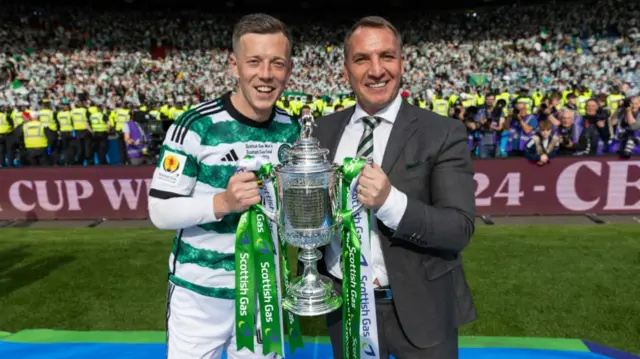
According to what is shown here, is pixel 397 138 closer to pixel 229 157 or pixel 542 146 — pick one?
pixel 229 157

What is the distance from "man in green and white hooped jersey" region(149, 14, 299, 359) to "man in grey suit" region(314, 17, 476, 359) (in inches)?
14.0

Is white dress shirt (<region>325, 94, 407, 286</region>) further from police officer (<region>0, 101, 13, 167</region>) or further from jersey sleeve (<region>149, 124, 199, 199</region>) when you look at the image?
police officer (<region>0, 101, 13, 167</region>)

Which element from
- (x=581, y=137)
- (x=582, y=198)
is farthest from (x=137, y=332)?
(x=581, y=137)

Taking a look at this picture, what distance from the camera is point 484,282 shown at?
5.09m

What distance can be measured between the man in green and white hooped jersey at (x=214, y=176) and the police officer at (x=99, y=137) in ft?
37.5

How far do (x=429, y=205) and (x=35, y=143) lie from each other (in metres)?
12.2

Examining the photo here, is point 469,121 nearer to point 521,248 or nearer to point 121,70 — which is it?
point 521,248

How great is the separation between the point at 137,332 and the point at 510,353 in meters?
3.04

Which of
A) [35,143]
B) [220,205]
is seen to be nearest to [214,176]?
Result: [220,205]

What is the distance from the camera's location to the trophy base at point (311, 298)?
1799mm

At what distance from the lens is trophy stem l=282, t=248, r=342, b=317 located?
180 centimetres

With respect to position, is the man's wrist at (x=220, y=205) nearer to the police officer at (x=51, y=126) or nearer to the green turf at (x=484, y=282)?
the green turf at (x=484, y=282)

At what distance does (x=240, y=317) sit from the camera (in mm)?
2059

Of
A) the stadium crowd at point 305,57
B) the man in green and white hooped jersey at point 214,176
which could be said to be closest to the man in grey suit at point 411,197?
the man in green and white hooped jersey at point 214,176
